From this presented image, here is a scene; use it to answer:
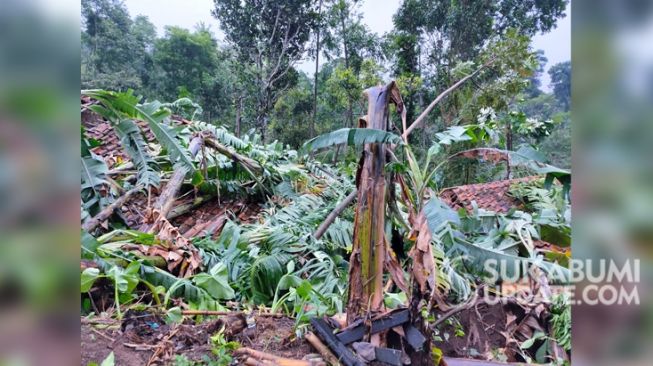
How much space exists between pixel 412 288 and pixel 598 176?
113 cm

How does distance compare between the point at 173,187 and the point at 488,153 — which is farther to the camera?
the point at 173,187

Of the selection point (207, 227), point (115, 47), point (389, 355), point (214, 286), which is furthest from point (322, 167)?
point (115, 47)

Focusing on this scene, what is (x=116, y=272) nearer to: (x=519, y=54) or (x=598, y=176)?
(x=598, y=176)

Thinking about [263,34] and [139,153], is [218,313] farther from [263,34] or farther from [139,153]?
[263,34]

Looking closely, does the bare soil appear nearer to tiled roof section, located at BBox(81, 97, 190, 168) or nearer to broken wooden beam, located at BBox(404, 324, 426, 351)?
broken wooden beam, located at BBox(404, 324, 426, 351)

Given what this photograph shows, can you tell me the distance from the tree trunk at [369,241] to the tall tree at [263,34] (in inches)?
339

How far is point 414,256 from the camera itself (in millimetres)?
1545

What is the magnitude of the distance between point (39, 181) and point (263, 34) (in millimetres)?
10786

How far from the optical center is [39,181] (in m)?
0.45

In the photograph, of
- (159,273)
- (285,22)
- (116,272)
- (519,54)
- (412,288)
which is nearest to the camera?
(412,288)

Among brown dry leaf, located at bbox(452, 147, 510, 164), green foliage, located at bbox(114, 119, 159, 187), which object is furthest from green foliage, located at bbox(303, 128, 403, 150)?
green foliage, located at bbox(114, 119, 159, 187)

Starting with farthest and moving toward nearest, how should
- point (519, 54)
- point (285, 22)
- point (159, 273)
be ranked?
1. point (285, 22)
2. point (519, 54)
3. point (159, 273)

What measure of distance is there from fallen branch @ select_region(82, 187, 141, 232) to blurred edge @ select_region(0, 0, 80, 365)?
2410mm

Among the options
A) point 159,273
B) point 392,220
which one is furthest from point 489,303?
point 159,273
